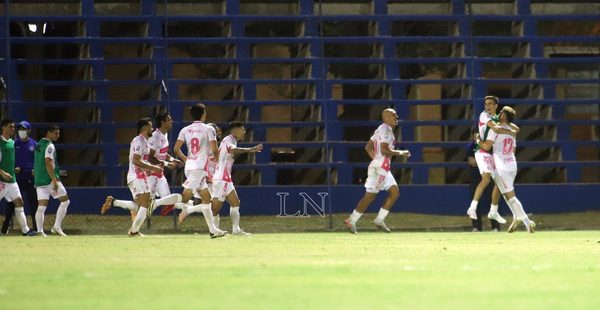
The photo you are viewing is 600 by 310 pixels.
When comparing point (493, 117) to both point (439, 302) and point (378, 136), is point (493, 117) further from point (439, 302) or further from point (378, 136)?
point (439, 302)

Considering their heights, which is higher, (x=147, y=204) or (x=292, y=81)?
(x=292, y=81)

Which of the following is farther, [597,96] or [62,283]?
[597,96]

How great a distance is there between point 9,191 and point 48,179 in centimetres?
73

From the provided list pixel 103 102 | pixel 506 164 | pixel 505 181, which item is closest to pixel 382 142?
pixel 506 164

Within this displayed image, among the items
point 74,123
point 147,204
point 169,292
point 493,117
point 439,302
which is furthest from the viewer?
point 74,123

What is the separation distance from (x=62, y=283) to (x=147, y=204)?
39.2ft

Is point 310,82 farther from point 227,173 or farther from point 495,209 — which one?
point 227,173

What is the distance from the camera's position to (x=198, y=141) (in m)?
24.2

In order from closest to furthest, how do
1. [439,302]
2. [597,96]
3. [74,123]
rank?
[439,302] < [74,123] < [597,96]

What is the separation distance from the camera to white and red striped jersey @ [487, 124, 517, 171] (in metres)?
25.9

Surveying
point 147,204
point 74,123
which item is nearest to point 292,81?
point 74,123

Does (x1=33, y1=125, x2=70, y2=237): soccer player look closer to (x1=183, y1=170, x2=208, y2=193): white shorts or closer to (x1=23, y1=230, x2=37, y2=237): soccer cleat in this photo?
(x1=23, y1=230, x2=37, y2=237): soccer cleat

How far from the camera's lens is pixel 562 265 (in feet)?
49.4

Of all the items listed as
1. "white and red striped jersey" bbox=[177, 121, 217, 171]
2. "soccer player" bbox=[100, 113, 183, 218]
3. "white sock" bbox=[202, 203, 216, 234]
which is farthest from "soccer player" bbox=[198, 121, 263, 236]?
"white sock" bbox=[202, 203, 216, 234]
